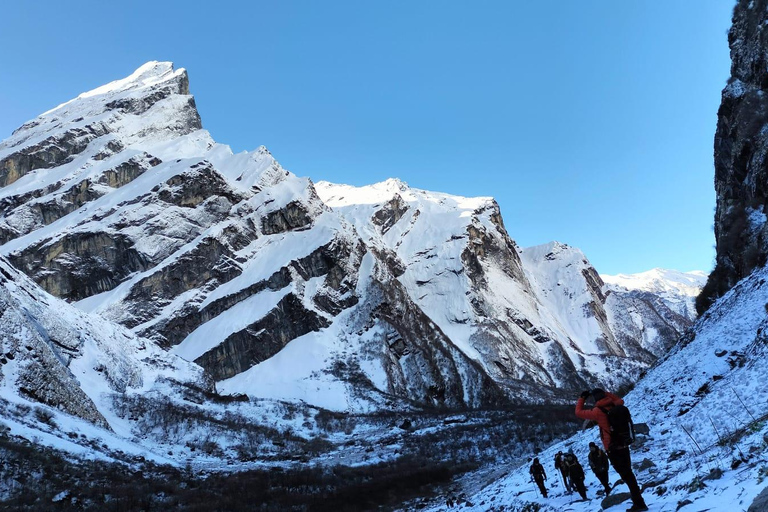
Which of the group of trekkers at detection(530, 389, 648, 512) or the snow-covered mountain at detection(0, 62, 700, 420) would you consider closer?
the group of trekkers at detection(530, 389, 648, 512)

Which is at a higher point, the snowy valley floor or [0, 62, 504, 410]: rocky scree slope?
[0, 62, 504, 410]: rocky scree slope

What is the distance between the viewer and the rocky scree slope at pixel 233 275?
10781cm

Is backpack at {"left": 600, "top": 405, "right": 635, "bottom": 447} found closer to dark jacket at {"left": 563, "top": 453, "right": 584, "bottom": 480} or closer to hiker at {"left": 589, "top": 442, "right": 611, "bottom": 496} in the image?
hiker at {"left": 589, "top": 442, "right": 611, "bottom": 496}

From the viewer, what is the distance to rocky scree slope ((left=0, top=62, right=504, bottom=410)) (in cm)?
10781

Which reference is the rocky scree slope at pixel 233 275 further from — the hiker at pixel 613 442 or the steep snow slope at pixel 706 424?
the hiker at pixel 613 442

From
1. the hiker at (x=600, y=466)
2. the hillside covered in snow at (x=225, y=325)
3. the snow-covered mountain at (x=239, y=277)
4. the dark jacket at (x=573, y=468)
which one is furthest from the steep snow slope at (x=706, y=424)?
the snow-covered mountain at (x=239, y=277)

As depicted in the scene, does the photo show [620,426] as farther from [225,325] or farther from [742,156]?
[225,325]

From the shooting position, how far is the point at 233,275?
411ft

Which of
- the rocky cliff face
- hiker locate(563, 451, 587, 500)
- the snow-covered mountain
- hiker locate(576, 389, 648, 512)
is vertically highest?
the snow-covered mountain

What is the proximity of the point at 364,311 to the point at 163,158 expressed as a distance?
86684 millimetres

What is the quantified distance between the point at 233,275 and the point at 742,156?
352 ft

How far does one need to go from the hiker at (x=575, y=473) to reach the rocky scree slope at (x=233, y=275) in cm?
8199

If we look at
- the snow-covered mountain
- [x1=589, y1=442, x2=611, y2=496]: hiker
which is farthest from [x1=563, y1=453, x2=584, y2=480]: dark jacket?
the snow-covered mountain

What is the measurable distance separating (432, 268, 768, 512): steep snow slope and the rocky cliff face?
41.5 feet
